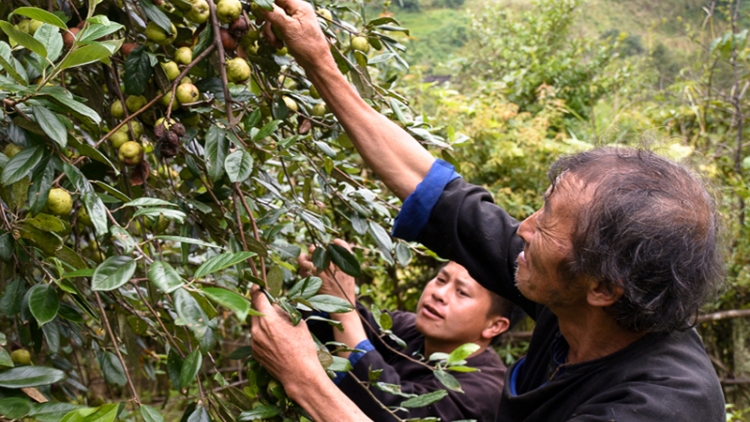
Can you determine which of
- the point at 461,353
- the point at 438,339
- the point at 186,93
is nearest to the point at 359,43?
the point at 186,93

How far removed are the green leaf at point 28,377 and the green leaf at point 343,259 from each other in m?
0.65

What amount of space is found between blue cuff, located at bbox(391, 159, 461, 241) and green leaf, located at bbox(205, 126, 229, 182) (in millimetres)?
487

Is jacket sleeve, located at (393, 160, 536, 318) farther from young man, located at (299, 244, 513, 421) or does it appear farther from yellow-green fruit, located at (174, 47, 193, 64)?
yellow-green fruit, located at (174, 47, 193, 64)

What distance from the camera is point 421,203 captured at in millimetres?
1612

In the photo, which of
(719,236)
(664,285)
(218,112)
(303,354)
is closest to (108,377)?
(303,354)

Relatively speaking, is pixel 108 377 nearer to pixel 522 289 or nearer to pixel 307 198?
pixel 307 198

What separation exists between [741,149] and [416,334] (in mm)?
2839

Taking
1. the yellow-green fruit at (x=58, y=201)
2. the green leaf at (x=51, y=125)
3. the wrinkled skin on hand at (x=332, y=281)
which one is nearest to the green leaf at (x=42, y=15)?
the green leaf at (x=51, y=125)

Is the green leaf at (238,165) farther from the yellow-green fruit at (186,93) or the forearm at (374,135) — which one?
the forearm at (374,135)

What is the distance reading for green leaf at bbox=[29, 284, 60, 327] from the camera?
3.42 ft

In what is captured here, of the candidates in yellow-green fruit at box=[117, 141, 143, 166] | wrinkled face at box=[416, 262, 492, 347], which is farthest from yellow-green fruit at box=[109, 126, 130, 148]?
wrinkled face at box=[416, 262, 492, 347]

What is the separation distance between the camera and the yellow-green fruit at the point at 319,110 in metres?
1.66

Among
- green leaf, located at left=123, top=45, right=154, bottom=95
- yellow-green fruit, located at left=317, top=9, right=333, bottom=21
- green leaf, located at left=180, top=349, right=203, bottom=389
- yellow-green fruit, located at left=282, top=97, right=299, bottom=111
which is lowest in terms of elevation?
green leaf, located at left=180, top=349, right=203, bottom=389

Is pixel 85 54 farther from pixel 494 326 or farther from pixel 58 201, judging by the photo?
pixel 494 326
